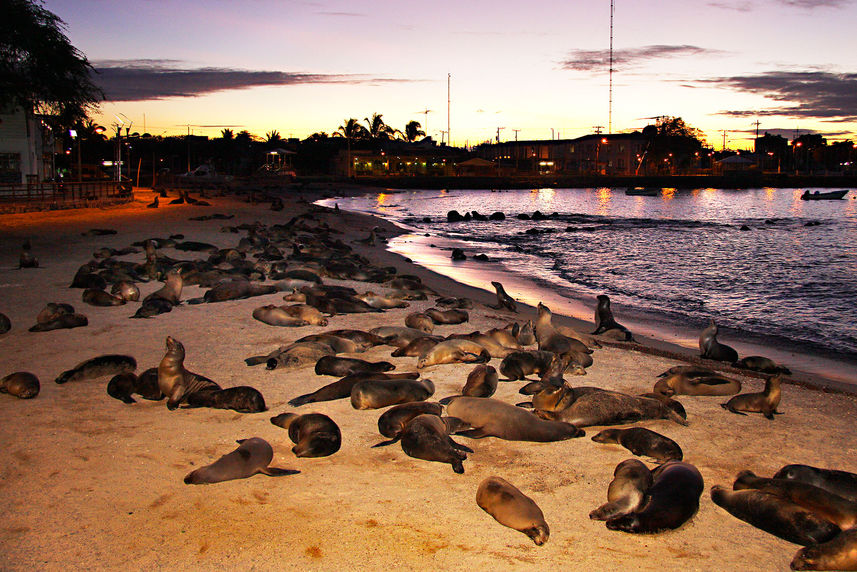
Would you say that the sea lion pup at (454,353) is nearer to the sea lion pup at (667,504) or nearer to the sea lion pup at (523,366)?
the sea lion pup at (523,366)

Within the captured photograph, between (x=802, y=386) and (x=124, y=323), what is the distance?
28.3 feet

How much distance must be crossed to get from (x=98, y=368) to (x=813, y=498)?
20.3 feet

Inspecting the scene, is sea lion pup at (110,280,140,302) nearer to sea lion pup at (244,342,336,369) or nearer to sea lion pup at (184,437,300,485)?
sea lion pup at (244,342,336,369)

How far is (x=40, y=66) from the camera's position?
2131 centimetres

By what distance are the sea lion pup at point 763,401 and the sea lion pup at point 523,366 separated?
72.4 inches

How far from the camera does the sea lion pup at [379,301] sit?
35.0ft

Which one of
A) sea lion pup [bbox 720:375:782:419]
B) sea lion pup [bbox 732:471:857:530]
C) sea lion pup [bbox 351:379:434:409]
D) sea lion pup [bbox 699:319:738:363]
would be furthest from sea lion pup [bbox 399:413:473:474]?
sea lion pup [bbox 699:319:738:363]

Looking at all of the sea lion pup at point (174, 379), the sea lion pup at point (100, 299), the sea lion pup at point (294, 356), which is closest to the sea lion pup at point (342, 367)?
the sea lion pup at point (294, 356)

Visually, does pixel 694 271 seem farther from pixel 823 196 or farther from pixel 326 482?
pixel 823 196

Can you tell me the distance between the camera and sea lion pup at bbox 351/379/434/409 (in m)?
5.69

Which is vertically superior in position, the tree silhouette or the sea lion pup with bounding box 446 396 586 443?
the tree silhouette

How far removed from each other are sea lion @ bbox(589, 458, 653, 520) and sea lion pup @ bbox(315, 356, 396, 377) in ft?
10.1

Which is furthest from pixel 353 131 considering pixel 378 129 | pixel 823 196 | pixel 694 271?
pixel 694 271

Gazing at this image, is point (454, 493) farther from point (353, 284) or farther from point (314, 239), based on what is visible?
point (314, 239)
